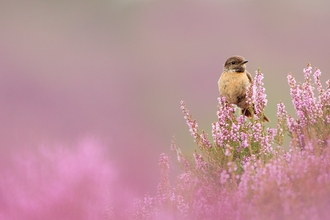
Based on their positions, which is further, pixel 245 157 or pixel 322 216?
pixel 245 157

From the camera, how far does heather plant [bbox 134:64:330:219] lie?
2.89 metres

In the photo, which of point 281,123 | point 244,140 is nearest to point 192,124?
point 244,140

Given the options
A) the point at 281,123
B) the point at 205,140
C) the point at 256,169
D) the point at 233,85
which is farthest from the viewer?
the point at 233,85

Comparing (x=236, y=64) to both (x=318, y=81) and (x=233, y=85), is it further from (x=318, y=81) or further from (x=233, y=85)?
(x=318, y=81)

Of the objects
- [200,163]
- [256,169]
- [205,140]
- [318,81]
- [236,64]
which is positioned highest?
[236,64]

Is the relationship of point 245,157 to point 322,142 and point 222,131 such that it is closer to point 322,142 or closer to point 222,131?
point 222,131

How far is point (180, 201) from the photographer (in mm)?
3662

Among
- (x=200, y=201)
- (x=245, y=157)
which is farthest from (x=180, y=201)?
(x=245, y=157)

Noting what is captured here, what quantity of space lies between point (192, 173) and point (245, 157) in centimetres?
48

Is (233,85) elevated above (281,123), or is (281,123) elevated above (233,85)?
(233,85)

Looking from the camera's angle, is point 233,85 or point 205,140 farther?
point 233,85

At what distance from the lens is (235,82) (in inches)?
166

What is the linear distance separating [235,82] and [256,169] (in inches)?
43.9

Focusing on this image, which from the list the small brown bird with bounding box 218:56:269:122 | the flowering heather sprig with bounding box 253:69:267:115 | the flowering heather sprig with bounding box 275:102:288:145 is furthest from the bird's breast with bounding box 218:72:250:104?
the flowering heather sprig with bounding box 275:102:288:145
